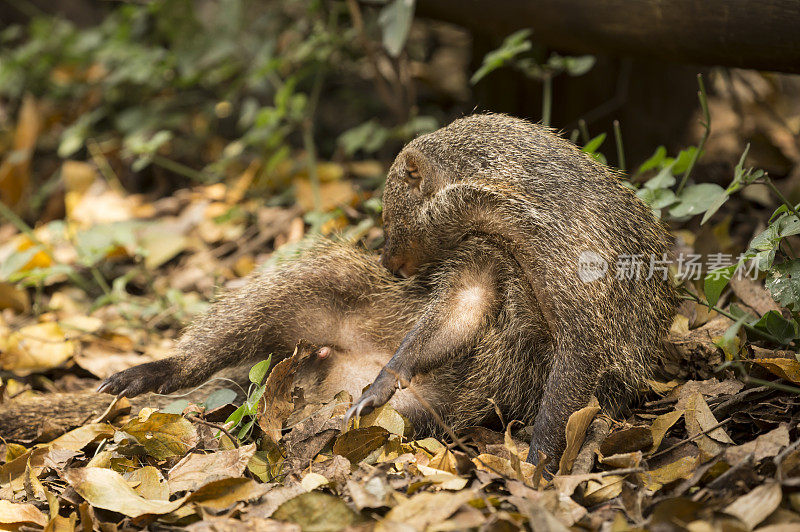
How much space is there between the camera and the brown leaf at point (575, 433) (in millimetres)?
2299

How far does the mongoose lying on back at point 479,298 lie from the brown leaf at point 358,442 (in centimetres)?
8

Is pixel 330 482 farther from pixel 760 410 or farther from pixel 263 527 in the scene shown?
pixel 760 410

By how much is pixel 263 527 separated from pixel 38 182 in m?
5.07

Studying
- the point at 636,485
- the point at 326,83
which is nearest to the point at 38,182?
the point at 326,83

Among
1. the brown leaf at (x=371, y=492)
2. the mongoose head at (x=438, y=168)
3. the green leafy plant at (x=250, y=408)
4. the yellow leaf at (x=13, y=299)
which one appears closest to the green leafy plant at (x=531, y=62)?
the mongoose head at (x=438, y=168)

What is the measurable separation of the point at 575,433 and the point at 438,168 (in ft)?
3.88

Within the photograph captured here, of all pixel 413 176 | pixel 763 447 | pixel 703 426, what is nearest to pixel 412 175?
pixel 413 176

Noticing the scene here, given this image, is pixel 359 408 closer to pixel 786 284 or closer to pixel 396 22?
pixel 786 284

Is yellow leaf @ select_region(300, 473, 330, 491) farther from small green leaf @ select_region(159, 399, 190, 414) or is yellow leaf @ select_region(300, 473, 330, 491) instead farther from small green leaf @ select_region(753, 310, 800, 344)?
small green leaf @ select_region(753, 310, 800, 344)

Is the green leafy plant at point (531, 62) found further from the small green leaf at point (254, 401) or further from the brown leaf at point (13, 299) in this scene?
the brown leaf at point (13, 299)

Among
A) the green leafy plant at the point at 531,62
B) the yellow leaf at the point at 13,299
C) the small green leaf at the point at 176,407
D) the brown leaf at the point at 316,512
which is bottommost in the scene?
the yellow leaf at the point at 13,299

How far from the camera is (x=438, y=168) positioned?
9.57ft

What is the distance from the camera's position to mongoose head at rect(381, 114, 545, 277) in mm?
2785

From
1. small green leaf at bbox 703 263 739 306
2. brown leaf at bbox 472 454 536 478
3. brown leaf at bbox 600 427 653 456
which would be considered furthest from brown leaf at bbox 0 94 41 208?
small green leaf at bbox 703 263 739 306
